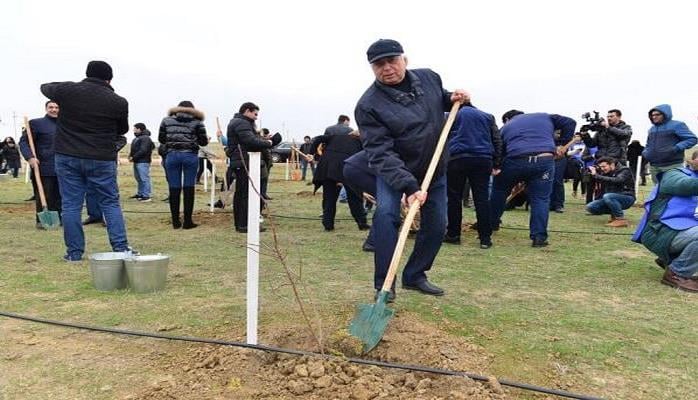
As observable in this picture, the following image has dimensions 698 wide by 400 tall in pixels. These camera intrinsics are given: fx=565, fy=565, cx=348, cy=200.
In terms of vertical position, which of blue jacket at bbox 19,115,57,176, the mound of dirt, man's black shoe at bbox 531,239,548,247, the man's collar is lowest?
the mound of dirt

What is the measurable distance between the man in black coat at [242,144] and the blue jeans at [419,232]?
3.20 m

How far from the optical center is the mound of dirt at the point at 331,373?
258 centimetres

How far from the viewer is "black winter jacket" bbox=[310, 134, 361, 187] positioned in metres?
7.27

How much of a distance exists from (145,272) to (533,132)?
4.41m

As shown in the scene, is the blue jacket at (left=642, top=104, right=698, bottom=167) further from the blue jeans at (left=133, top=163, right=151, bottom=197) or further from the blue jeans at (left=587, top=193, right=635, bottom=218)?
the blue jeans at (left=133, top=163, right=151, bottom=197)

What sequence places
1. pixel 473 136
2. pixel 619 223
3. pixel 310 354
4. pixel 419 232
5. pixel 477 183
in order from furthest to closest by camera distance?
1. pixel 619 223
2. pixel 477 183
3. pixel 473 136
4. pixel 419 232
5. pixel 310 354

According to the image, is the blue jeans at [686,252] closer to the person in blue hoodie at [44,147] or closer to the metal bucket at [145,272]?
the metal bucket at [145,272]

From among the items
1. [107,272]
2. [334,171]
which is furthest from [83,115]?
[334,171]

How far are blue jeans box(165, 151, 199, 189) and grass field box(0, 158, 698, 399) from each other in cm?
74

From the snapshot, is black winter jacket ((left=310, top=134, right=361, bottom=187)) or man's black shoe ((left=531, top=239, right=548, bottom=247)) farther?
black winter jacket ((left=310, top=134, right=361, bottom=187))

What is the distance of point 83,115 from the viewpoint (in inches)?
199

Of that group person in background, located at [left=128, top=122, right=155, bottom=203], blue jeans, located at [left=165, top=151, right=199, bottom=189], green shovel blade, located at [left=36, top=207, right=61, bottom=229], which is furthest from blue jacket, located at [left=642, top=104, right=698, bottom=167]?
person in background, located at [left=128, top=122, right=155, bottom=203]

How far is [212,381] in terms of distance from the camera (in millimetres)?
2725

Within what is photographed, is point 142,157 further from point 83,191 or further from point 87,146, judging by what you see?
point 87,146
